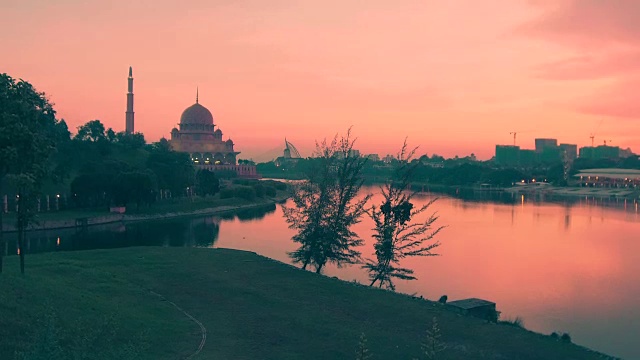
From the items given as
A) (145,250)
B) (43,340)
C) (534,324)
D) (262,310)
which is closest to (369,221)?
(145,250)

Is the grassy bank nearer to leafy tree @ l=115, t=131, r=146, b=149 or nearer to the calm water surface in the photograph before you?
the calm water surface

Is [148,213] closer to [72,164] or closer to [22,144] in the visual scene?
[72,164]

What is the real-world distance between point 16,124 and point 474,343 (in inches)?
1019

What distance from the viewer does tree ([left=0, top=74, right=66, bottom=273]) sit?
25.8 meters

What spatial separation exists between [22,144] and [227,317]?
46.6ft

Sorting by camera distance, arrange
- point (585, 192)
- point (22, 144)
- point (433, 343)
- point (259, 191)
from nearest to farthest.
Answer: point (433, 343), point (22, 144), point (259, 191), point (585, 192)

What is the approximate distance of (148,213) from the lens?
92.6 m

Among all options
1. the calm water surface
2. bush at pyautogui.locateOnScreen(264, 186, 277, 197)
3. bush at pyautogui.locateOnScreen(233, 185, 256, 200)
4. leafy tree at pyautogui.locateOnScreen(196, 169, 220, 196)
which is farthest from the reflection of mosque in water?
bush at pyautogui.locateOnScreen(264, 186, 277, 197)

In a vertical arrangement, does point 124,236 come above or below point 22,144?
below

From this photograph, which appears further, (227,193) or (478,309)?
(227,193)

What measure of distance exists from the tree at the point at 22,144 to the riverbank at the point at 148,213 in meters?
30.7

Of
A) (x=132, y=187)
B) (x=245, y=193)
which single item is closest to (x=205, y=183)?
(x=245, y=193)

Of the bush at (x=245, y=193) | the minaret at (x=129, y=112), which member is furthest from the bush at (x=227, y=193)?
the minaret at (x=129, y=112)

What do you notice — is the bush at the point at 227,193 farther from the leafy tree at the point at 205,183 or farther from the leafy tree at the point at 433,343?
the leafy tree at the point at 433,343
